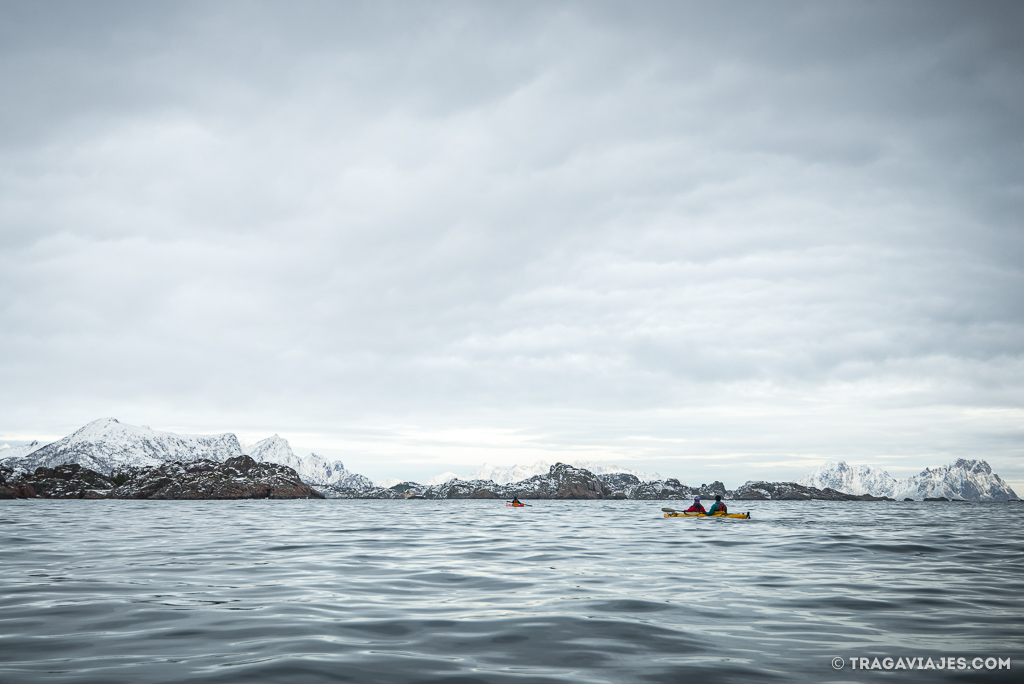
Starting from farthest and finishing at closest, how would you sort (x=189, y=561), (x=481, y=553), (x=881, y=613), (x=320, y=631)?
(x=481, y=553) → (x=189, y=561) → (x=881, y=613) → (x=320, y=631)

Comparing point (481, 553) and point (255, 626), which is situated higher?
point (255, 626)

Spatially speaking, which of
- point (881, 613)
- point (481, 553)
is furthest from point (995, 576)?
point (481, 553)

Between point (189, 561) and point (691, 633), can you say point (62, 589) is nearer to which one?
point (189, 561)

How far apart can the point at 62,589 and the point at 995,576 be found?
27052 millimetres

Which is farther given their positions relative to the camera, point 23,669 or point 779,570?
point 779,570

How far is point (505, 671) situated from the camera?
8469 millimetres

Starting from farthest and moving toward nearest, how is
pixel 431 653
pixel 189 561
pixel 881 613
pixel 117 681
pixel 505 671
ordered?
pixel 189 561, pixel 881 613, pixel 431 653, pixel 505 671, pixel 117 681

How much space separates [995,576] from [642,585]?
11883mm

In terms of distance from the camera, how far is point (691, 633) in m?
10.9

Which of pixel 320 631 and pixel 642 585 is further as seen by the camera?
pixel 642 585

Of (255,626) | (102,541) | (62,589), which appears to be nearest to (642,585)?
(255,626)

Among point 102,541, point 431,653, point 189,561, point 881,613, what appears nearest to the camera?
point 431,653

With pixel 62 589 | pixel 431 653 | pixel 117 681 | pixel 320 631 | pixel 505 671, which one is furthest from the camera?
pixel 62 589

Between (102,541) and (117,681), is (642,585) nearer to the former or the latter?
(117,681)
